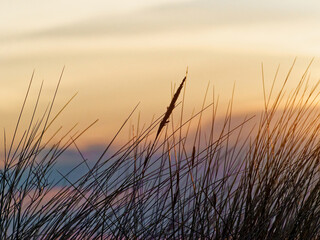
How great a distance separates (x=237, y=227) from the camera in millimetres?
2527

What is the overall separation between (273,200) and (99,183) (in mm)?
745

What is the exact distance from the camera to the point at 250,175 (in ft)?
8.77

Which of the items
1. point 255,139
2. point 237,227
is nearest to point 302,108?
point 255,139

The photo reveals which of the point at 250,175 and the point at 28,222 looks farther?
the point at 250,175

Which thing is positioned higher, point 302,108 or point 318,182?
point 302,108

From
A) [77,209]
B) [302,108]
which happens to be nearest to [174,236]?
[77,209]

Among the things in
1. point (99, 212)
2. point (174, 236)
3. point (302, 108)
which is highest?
point (302, 108)

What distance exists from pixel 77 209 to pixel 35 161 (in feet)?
0.98

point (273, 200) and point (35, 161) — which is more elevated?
point (35, 161)

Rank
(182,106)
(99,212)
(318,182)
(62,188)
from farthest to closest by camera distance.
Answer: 1. (182,106)
2. (318,182)
3. (62,188)
4. (99,212)

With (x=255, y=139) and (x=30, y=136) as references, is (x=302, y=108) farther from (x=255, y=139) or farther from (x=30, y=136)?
(x=30, y=136)

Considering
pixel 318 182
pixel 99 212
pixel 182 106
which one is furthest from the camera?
pixel 182 106

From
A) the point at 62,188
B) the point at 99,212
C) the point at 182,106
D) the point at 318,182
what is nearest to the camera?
the point at 99,212

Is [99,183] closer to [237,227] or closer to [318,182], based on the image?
[237,227]
